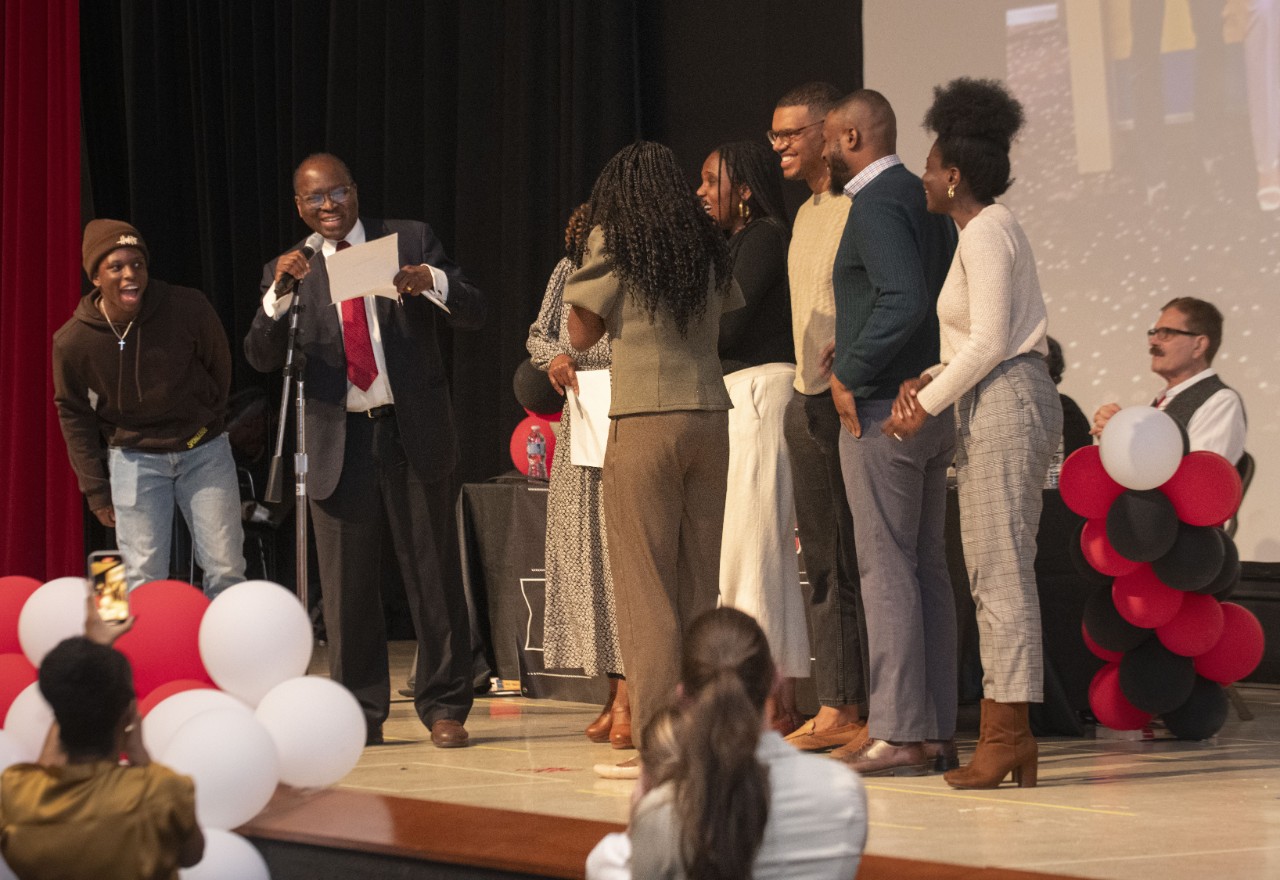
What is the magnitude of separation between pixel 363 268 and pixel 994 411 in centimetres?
158

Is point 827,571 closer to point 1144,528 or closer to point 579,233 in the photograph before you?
point 1144,528

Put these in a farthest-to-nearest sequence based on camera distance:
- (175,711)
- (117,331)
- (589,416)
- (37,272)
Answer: (37,272), (117,331), (589,416), (175,711)

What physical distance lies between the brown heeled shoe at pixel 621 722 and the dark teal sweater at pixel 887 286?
114 cm

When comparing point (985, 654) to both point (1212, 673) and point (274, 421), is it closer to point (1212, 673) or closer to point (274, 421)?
point (1212, 673)

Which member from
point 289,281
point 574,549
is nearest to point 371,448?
point 289,281

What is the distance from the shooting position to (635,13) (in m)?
6.53

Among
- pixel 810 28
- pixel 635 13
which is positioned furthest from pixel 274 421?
pixel 810 28

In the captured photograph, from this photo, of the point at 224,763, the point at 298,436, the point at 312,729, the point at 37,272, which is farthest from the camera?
the point at 37,272

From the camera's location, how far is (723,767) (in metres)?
1.80

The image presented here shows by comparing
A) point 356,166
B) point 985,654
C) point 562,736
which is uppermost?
point 356,166

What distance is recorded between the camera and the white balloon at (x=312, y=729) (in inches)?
123

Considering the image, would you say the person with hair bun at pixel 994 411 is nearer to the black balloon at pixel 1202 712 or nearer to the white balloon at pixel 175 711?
the black balloon at pixel 1202 712

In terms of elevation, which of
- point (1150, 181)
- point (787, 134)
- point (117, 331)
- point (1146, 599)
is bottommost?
point (1146, 599)

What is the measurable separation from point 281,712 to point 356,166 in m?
4.66
